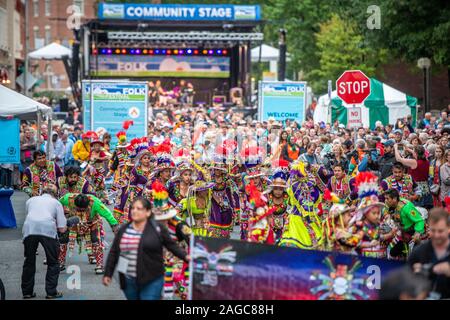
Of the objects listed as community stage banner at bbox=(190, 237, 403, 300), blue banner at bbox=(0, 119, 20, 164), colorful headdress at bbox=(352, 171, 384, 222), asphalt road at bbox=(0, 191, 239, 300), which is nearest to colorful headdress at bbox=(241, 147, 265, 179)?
asphalt road at bbox=(0, 191, 239, 300)

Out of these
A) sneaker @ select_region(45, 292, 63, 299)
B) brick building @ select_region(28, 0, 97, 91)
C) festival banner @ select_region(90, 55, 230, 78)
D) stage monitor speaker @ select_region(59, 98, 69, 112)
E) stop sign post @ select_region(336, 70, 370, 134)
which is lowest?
sneaker @ select_region(45, 292, 63, 299)

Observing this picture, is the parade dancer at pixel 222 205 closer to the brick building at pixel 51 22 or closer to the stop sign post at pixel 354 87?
the stop sign post at pixel 354 87

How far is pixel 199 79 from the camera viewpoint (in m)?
45.8

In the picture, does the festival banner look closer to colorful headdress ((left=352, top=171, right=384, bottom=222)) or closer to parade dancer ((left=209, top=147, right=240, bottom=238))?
parade dancer ((left=209, top=147, right=240, bottom=238))

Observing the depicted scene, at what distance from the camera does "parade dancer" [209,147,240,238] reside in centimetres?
1462

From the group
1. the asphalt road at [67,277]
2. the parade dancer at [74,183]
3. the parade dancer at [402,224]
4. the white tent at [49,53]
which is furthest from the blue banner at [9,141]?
the white tent at [49,53]

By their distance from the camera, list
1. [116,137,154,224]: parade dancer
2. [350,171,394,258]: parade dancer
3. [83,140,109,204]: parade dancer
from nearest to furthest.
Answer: [350,171,394,258]: parade dancer, [116,137,154,224]: parade dancer, [83,140,109,204]: parade dancer

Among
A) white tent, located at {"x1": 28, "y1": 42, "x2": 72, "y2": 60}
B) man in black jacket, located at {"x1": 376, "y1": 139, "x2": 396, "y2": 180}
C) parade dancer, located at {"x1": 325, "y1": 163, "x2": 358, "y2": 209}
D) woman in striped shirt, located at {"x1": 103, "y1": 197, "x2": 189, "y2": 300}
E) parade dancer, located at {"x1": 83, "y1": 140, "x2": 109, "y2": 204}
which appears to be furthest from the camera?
white tent, located at {"x1": 28, "y1": 42, "x2": 72, "y2": 60}

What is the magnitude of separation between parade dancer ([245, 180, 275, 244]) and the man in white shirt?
2337mm

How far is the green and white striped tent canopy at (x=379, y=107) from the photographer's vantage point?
33219 millimetres

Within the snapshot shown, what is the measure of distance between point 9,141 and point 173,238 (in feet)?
43.3

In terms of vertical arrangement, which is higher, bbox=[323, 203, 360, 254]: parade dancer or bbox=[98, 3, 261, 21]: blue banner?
bbox=[98, 3, 261, 21]: blue banner
